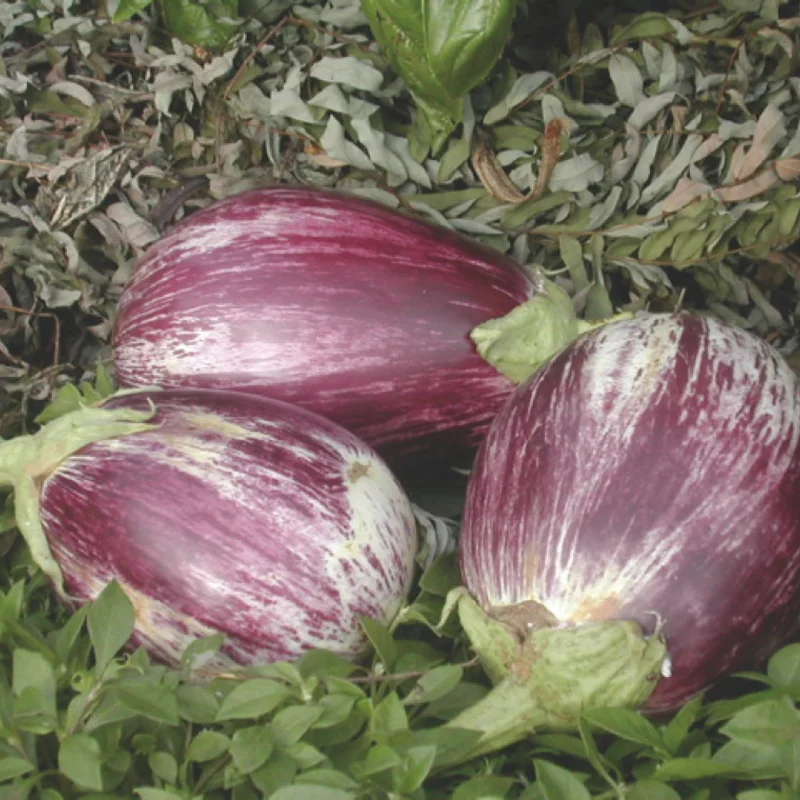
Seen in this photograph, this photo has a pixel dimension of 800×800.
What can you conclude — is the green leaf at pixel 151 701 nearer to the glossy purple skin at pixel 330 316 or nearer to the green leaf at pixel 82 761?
the green leaf at pixel 82 761

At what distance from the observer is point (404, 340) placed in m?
1.26

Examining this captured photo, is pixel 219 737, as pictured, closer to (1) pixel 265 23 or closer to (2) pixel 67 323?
(2) pixel 67 323

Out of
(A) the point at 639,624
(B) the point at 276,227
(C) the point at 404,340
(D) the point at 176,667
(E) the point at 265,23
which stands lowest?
(D) the point at 176,667

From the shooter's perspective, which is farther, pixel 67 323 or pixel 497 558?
pixel 67 323

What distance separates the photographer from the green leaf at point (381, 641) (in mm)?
967

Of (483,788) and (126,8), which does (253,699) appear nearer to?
(483,788)

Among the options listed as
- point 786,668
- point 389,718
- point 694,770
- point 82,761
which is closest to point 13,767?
point 82,761

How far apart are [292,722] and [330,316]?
544 millimetres

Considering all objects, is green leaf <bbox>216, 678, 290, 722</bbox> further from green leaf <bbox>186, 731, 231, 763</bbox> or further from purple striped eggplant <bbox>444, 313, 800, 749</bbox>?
purple striped eggplant <bbox>444, 313, 800, 749</bbox>

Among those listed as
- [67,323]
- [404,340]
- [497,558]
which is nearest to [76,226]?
[67,323]

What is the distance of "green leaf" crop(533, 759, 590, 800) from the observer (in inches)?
30.5

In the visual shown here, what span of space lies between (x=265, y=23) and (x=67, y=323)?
50 cm

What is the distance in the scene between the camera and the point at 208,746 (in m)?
0.82

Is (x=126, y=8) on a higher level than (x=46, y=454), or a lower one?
higher
